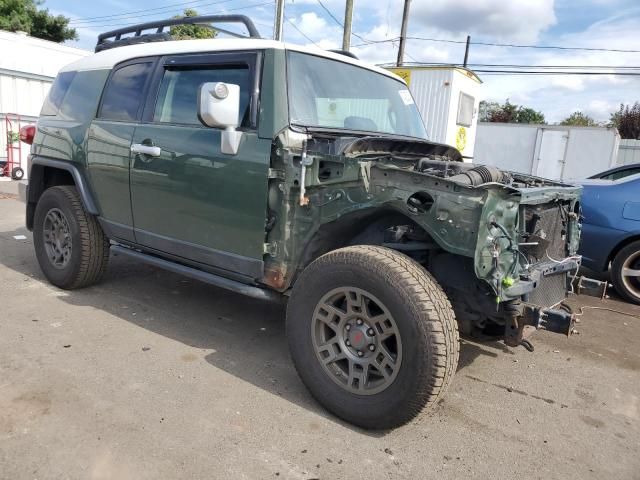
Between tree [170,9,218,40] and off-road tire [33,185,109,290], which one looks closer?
off-road tire [33,185,109,290]

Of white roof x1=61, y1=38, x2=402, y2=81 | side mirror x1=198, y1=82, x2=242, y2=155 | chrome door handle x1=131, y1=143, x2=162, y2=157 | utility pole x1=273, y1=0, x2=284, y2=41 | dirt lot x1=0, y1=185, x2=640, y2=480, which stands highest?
utility pole x1=273, y1=0, x2=284, y2=41

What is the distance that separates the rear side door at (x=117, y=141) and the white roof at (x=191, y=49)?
0.11 meters

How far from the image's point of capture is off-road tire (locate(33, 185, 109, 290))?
15.3ft

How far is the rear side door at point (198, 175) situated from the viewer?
11.1ft

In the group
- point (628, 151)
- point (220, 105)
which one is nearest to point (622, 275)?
point (220, 105)

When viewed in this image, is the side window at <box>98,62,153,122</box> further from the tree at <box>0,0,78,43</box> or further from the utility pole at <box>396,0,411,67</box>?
the tree at <box>0,0,78,43</box>

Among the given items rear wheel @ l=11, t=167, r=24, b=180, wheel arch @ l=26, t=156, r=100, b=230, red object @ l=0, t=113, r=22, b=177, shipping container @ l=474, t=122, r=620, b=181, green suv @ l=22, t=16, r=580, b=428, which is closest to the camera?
green suv @ l=22, t=16, r=580, b=428

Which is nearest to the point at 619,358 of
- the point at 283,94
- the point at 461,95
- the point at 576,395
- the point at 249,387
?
the point at 576,395

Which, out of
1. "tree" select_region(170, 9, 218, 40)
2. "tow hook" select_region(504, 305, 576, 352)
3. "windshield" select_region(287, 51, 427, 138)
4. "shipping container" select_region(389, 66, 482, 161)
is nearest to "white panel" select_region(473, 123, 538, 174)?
"shipping container" select_region(389, 66, 482, 161)

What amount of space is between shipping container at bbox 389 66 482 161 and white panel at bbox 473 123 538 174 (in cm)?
662

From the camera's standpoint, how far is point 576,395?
11.6 ft

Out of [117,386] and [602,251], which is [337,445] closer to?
[117,386]

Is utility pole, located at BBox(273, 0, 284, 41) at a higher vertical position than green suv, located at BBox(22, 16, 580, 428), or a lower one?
higher

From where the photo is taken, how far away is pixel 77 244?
4676mm
